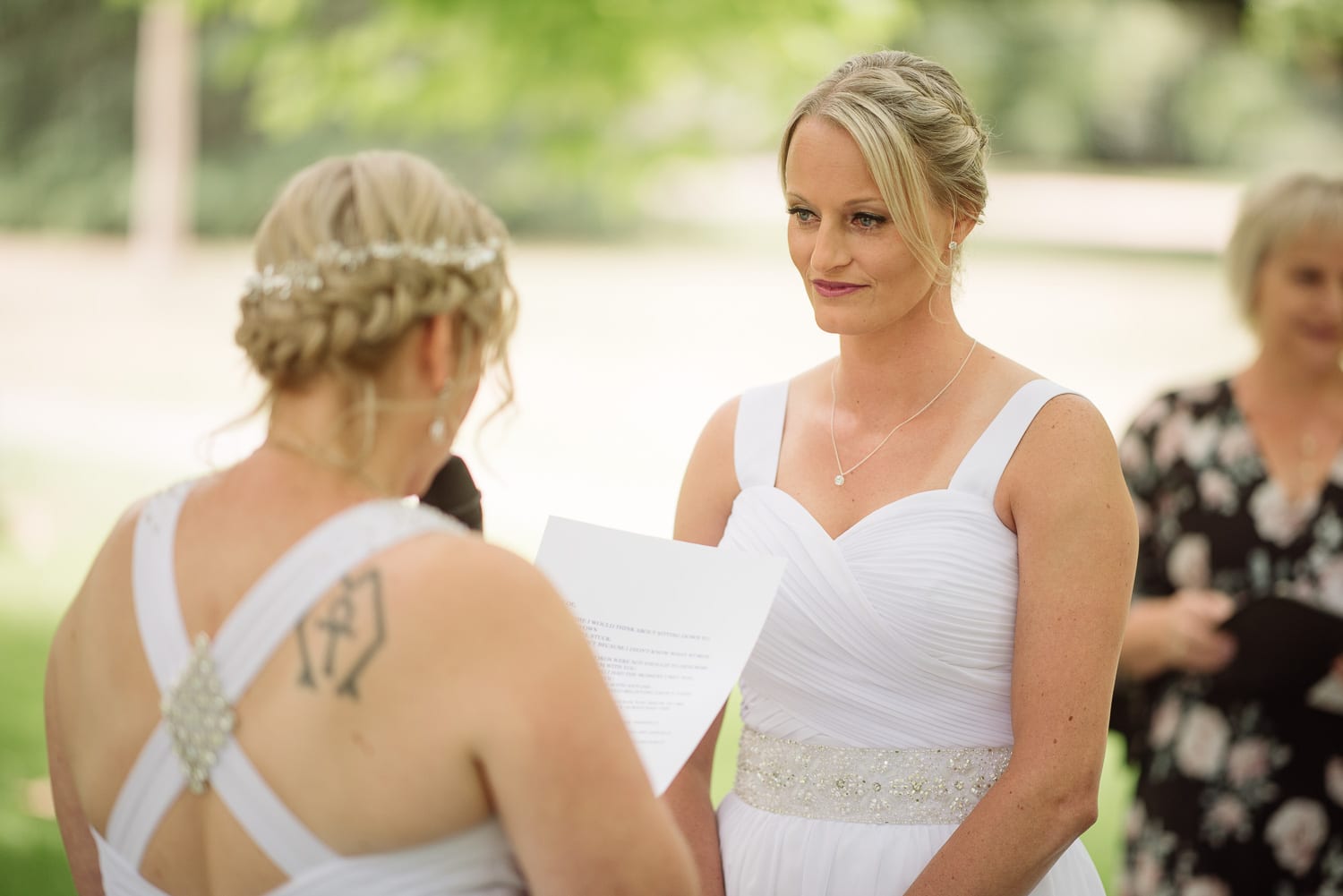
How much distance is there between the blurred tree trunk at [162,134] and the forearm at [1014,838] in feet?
61.5

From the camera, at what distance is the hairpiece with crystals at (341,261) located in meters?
1.88

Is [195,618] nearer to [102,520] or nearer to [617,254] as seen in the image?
[102,520]

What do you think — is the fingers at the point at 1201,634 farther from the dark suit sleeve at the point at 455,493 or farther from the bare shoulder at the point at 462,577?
the bare shoulder at the point at 462,577

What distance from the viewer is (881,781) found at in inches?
107

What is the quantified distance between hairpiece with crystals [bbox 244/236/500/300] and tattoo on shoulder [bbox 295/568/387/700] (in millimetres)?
409

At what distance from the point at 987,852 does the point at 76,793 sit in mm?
1550

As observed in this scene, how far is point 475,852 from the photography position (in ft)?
6.10

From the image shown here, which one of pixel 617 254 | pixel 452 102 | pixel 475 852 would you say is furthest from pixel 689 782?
pixel 617 254

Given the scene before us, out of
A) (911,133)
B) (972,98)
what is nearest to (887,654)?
(911,133)

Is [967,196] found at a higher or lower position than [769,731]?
higher

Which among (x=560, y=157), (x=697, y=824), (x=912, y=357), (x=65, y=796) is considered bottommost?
(x=697, y=824)

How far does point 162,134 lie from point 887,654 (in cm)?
2062

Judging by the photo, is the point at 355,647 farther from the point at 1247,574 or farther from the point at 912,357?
the point at 1247,574

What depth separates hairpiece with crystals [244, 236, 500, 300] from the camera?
1881mm
